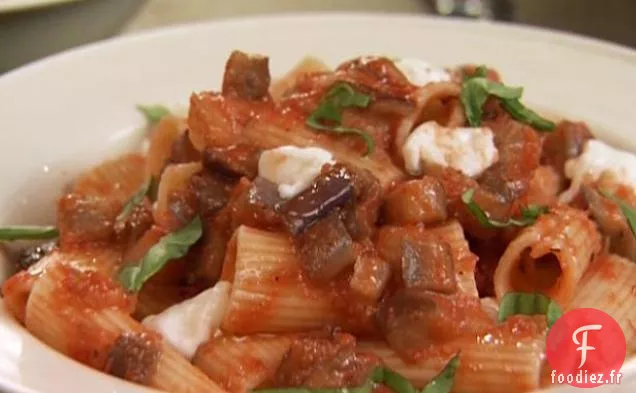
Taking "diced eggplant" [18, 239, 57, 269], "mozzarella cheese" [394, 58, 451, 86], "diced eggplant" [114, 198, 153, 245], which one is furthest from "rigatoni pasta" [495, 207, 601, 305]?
"diced eggplant" [18, 239, 57, 269]

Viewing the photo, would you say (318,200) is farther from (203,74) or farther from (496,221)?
(203,74)

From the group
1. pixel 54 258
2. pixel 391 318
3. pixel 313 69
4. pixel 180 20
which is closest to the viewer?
pixel 391 318

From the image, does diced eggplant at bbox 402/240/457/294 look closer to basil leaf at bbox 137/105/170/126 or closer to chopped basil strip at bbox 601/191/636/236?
chopped basil strip at bbox 601/191/636/236

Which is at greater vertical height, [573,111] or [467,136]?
[467,136]

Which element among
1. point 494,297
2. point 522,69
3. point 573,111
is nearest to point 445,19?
point 522,69

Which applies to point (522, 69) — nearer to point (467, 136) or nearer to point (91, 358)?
point (467, 136)

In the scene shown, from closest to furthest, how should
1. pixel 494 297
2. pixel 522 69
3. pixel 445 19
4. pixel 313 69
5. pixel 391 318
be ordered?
pixel 391 318, pixel 494 297, pixel 313 69, pixel 522 69, pixel 445 19

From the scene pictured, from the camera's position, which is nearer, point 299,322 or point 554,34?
point 299,322
